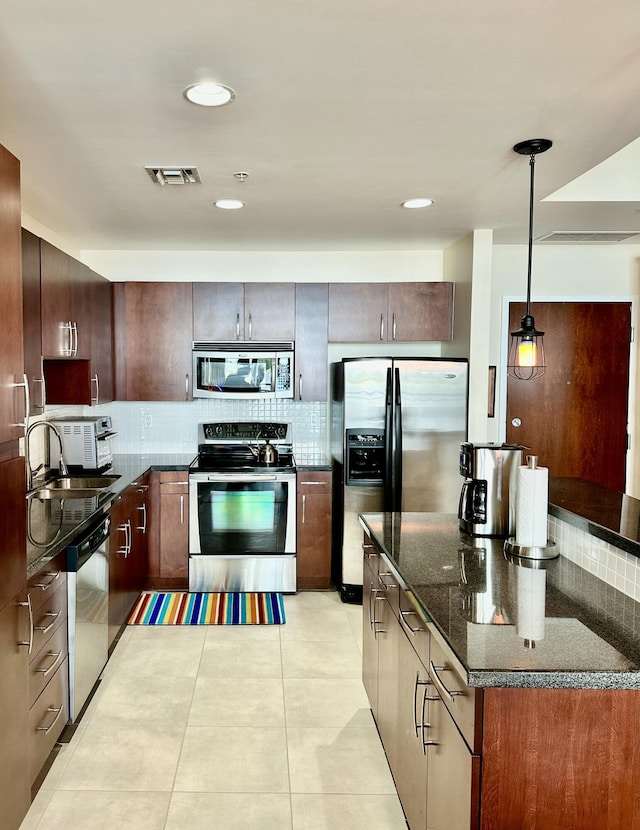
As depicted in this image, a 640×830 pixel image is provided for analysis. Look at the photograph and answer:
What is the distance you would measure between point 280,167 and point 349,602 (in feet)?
9.45

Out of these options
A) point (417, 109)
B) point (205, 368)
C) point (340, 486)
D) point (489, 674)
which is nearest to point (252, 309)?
point (205, 368)

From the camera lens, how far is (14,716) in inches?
81.4

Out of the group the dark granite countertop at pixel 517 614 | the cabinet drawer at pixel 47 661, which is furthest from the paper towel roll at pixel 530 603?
the cabinet drawer at pixel 47 661

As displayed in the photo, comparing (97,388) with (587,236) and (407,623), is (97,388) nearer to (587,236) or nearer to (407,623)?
(407,623)

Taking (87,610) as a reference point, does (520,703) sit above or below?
above

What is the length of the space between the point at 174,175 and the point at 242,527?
242 centimetres

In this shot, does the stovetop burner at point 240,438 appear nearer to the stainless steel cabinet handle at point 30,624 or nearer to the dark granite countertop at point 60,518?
the dark granite countertop at point 60,518

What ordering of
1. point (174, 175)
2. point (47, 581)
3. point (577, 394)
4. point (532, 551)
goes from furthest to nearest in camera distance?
point (577, 394)
point (174, 175)
point (47, 581)
point (532, 551)

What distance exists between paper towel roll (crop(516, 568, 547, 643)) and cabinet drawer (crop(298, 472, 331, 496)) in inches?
98.8

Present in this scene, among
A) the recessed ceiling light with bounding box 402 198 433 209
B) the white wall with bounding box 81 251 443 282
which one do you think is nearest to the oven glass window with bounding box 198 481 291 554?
the white wall with bounding box 81 251 443 282

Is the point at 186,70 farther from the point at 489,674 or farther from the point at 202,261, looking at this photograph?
the point at 202,261

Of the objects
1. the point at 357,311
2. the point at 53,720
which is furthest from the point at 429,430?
the point at 53,720

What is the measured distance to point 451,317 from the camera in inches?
188

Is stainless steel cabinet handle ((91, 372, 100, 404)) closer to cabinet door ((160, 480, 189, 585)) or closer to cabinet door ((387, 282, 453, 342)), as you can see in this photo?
cabinet door ((160, 480, 189, 585))
